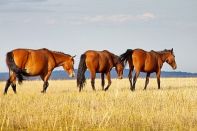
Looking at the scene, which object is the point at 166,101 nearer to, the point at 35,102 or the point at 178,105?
the point at 178,105

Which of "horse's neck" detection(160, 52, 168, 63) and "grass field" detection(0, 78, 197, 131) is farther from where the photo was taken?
"horse's neck" detection(160, 52, 168, 63)

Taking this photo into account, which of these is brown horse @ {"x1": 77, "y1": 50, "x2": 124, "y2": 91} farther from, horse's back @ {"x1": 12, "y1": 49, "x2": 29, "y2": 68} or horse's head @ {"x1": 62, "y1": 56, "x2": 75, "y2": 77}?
horse's back @ {"x1": 12, "y1": 49, "x2": 29, "y2": 68}

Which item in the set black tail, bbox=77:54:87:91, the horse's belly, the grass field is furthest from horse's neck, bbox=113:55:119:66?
the grass field

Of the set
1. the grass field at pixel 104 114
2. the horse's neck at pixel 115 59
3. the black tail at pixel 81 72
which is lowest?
the grass field at pixel 104 114

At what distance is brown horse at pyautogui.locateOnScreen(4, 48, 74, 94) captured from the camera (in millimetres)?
18828

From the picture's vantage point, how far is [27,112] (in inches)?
454

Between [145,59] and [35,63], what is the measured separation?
6099mm

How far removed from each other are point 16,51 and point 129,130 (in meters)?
10.9

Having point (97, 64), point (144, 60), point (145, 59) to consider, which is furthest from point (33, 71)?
point (145, 59)

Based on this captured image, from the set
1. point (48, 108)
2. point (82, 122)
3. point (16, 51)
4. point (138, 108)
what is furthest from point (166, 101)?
point (16, 51)

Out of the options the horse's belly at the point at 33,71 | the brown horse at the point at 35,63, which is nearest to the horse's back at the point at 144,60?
the brown horse at the point at 35,63

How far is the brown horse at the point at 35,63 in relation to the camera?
18828mm

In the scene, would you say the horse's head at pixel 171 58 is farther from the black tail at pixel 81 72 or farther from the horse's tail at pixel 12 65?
the horse's tail at pixel 12 65

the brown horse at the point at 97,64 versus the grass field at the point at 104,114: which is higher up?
the brown horse at the point at 97,64
